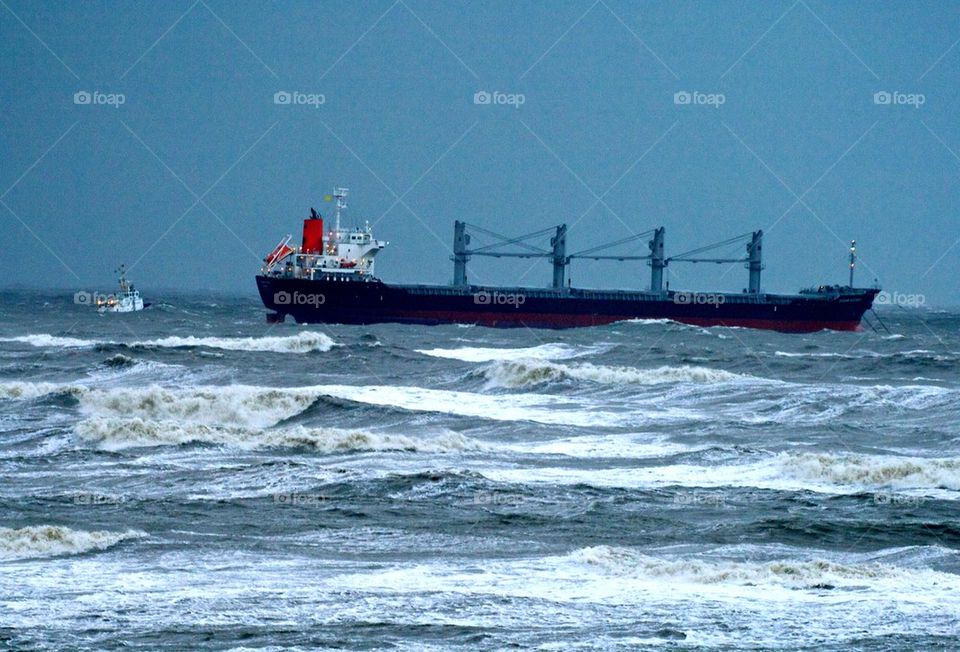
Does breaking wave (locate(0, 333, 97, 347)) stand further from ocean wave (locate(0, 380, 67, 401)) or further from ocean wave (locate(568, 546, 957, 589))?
ocean wave (locate(568, 546, 957, 589))

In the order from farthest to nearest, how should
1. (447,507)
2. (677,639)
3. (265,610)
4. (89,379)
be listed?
1. (89,379)
2. (447,507)
3. (265,610)
4. (677,639)

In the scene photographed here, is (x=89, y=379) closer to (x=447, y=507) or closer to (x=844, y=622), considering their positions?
(x=447, y=507)

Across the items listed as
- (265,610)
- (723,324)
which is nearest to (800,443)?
(265,610)

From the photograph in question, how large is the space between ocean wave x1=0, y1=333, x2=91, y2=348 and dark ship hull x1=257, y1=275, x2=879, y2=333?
668 inches

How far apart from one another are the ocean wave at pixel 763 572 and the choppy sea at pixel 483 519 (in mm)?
33

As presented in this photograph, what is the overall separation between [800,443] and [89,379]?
21340 mm

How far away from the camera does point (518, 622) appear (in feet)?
32.1

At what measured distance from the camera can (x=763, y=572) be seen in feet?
37.6
